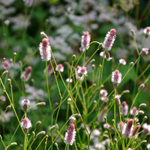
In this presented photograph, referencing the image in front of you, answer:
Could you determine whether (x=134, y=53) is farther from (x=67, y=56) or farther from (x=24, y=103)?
(x=24, y=103)

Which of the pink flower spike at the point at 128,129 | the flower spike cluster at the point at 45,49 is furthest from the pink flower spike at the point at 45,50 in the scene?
the pink flower spike at the point at 128,129

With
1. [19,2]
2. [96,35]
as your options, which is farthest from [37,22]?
[96,35]

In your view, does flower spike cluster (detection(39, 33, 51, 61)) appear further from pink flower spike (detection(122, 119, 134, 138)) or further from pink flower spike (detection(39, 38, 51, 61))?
pink flower spike (detection(122, 119, 134, 138))

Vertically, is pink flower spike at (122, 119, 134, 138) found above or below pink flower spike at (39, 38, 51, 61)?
below

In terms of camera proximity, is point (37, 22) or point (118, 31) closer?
point (118, 31)

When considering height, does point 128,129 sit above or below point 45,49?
below

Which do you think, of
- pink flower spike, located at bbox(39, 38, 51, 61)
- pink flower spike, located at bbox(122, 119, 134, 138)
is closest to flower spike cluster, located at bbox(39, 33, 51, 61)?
pink flower spike, located at bbox(39, 38, 51, 61)

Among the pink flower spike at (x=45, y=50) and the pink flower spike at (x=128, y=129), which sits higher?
Result: the pink flower spike at (x=45, y=50)

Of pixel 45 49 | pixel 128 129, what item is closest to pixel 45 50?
pixel 45 49

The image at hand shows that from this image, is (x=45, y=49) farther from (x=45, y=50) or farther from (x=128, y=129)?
(x=128, y=129)

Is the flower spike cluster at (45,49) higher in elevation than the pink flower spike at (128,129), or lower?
higher

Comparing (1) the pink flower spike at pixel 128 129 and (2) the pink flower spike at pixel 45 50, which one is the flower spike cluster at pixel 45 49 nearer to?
(2) the pink flower spike at pixel 45 50
